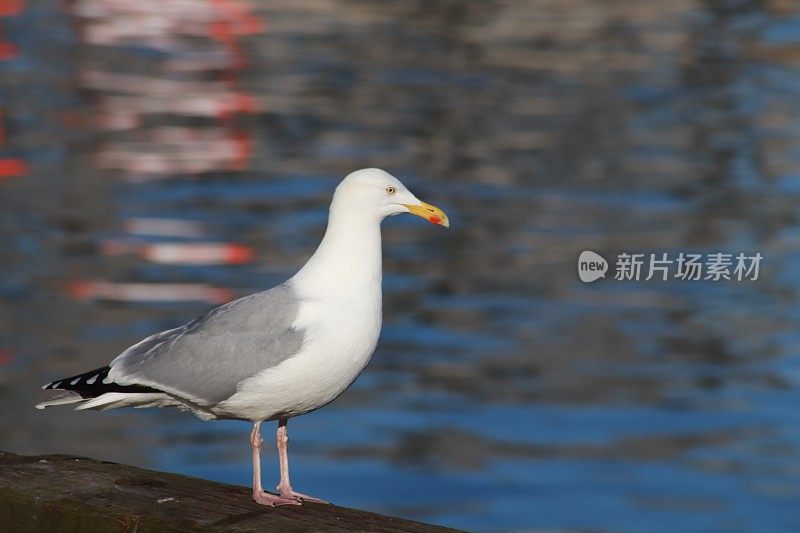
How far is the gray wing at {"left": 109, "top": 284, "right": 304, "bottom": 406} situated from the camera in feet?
16.6

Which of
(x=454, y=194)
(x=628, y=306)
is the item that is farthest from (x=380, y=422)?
(x=454, y=194)

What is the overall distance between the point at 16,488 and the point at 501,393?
220 inches

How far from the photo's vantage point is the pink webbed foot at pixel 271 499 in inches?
174

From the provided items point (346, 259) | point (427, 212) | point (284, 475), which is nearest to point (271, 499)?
point (284, 475)

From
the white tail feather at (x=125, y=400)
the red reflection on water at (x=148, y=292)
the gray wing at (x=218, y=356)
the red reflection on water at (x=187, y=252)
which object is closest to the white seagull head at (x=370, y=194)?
the gray wing at (x=218, y=356)

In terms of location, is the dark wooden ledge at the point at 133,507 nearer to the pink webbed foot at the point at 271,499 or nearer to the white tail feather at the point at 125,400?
the pink webbed foot at the point at 271,499

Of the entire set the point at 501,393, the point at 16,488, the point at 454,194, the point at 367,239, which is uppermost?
the point at 454,194

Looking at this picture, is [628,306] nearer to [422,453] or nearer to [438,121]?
[422,453]

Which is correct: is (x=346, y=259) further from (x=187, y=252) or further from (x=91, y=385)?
(x=187, y=252)

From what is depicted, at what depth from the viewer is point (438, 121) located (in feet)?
62.3

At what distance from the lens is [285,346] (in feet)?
16.4

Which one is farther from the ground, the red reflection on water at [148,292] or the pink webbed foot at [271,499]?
the red reflection on water at [148,292]

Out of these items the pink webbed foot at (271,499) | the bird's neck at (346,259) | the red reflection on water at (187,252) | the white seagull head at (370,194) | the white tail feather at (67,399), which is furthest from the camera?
the red reflection on water at (187,252)

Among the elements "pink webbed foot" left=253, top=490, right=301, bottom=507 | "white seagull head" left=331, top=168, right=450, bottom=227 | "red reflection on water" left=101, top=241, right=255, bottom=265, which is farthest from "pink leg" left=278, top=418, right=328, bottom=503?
"red reflection on water" left=101, top=241, right=255, bottom=265
